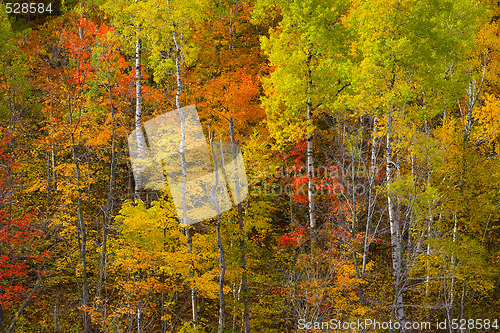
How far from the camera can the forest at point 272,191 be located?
41.4ft

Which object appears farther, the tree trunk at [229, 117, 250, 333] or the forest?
the tree trunk at [229, 117, 250, 333]

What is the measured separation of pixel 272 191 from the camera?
17891mm

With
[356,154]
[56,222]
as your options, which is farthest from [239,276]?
[56,222]

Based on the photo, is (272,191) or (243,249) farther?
(272,191)

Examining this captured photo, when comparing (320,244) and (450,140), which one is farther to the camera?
(320,244)

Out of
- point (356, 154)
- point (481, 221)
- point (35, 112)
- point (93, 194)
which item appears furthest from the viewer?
point (35, 112)

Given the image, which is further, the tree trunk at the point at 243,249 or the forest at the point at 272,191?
the tree trunk at the point at 243,249

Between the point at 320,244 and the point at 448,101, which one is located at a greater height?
the point at 448,101

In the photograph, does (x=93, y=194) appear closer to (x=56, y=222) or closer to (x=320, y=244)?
(x=56, y=222)

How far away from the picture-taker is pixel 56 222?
14125 mm

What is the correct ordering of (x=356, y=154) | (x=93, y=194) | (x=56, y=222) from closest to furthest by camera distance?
(x=356, y=154) < (x=56, y=222) < (x=93, y=194)

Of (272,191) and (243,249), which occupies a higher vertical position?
(272,191)

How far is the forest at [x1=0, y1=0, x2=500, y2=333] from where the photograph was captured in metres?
12.6

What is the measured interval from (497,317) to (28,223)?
1726 cm
